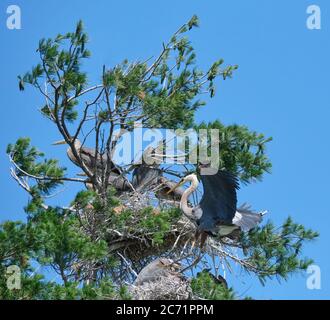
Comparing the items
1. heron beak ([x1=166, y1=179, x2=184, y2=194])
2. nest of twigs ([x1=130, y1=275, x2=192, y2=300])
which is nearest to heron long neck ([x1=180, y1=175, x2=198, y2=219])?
heron beak ([x1=166, y1=179, x2=184, y2=194])

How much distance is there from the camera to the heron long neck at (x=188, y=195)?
16016 mm

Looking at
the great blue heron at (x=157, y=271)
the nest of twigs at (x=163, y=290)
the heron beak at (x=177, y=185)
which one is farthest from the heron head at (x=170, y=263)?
the heron beak at (x=177, y=185)

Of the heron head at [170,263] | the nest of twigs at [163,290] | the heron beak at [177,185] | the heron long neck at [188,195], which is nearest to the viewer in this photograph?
the nest of twigs at [163,290]

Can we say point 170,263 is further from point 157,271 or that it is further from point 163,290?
point 163,290

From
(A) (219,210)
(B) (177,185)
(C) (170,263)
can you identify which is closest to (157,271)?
(C) (170,263)

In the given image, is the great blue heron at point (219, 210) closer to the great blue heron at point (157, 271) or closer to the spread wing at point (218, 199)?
the spread wing at point (218, 199)

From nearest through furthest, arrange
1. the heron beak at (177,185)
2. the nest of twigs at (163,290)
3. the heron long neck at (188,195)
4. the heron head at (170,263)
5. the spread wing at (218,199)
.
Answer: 1. the nest of twigs at (163,290)
2. the spread wing at (218,199)
3. the heron head at (170,263)
4. the heron long neck at (188,195)
5. the heron beak at (177,185)

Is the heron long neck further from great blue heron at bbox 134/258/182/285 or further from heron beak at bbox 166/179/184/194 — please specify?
great blue heron at bbox 134/258/182/285

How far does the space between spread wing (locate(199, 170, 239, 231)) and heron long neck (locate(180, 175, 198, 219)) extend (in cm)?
28

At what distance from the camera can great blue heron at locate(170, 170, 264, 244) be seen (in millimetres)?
15117

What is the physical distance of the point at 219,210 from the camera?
50.9 ft

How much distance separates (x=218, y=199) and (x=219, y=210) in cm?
18

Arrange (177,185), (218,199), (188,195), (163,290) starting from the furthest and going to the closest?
(177,185) → (188,195) → (218,199) → (163,290)
